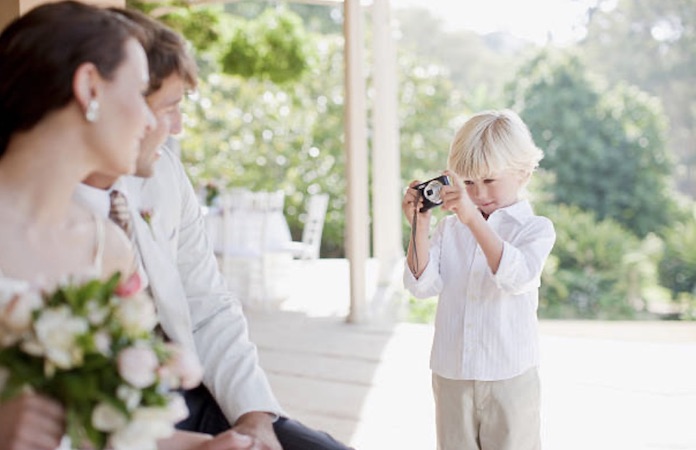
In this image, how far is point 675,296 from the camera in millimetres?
10891

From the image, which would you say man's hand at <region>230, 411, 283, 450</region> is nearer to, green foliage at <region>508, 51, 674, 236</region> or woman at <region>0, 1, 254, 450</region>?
woman at <region>0, 1, 254, 450</region>

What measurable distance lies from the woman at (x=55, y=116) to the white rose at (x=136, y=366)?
0.25 meters

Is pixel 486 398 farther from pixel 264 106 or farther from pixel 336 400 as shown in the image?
pixel 264 106

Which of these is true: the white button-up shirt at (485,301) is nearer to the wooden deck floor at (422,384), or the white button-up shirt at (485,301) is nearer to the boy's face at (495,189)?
the boy's face at (495,189)

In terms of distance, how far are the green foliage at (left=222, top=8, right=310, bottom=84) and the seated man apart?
707 centimetres

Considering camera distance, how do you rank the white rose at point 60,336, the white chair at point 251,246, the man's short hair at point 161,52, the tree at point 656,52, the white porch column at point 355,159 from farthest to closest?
the tree at point 656,52
the white chair at point 251,246
the white porch column at point 355,159
the man's short hair at point 161,52
the white rose at point 60,336

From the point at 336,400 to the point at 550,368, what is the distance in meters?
1.25

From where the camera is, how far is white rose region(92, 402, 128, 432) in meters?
0.96

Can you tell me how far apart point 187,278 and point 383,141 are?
7.08m

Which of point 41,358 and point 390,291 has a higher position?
point 41,358

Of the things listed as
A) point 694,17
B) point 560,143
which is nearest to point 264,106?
point 560,143

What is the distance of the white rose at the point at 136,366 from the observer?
96 cm

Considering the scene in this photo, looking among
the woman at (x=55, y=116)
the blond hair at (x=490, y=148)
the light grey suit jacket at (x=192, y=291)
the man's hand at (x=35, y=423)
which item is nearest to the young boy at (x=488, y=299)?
the blond hair at (x=490, y=148)

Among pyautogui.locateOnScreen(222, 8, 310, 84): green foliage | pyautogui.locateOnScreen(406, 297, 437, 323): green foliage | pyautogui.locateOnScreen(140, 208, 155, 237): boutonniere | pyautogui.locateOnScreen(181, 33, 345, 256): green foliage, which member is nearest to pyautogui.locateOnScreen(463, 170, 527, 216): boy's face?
pyautogui.locateOnScreen(140, 208, 155, 237): boutonniere
